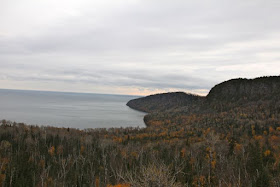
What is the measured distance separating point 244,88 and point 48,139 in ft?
549

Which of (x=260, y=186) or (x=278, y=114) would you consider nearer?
(x=260, y=186)

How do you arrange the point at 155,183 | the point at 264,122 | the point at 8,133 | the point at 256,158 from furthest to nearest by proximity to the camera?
1. the point at 264,122
2. the point at 8,133
3. the point at 256,158
4. the point at 155,183

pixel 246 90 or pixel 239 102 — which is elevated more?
pixel 246 90

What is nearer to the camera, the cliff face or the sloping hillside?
the sloping hillside

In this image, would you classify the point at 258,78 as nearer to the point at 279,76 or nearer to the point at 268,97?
the point at 279,76

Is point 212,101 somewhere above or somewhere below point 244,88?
below

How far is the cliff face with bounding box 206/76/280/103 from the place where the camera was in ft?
459

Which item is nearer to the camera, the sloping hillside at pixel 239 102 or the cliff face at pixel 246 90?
the sloping hillside at pixel 239 102

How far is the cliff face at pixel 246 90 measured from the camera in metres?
140

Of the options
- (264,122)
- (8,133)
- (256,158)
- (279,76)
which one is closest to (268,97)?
(279,76)

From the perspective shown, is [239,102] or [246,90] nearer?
[239,102]

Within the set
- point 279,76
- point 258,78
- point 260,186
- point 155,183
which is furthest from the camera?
point 258,78

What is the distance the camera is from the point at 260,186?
12445mm

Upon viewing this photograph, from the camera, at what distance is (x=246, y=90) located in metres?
159
